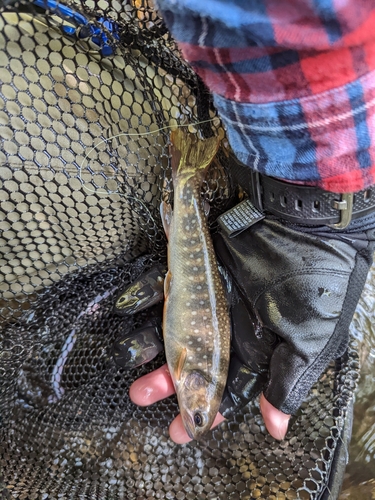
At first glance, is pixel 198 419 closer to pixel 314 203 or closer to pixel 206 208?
pixel 206 208

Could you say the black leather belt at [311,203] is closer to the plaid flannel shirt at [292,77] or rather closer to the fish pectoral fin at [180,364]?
the plaid flannel shirt at [292,77]

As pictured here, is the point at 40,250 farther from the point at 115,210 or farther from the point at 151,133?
the point at 151,133

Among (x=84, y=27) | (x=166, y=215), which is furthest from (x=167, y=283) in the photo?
(x=84, y=27)

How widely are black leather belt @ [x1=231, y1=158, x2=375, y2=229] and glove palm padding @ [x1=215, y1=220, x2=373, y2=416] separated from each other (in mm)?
59

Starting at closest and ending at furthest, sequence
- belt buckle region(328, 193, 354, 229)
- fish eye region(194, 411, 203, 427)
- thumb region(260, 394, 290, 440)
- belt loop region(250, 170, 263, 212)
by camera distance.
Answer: belt buckle region(328, 193, 354, 229) → belt loop region(250, 170, 263, 212) → thumb region(260, 394, 290, 440) → fish eye region(194, 411, 203, 427)

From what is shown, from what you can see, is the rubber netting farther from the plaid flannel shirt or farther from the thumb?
the plaid flannel shirt

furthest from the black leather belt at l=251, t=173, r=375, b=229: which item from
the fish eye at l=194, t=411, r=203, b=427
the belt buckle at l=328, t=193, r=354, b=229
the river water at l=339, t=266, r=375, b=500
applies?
the river water at l=339, t=266, r=375, b=500

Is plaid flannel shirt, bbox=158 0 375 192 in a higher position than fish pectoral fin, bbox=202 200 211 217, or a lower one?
higher

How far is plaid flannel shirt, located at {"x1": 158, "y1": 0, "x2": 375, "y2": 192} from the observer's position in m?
0.48

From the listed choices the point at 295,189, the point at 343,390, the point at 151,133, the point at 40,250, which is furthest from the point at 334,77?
the point at 343,390

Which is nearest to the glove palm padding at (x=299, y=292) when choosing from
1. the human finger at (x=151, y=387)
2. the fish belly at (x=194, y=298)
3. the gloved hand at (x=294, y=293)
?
the gloved hand at (x=294, y=293)

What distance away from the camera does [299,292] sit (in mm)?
929

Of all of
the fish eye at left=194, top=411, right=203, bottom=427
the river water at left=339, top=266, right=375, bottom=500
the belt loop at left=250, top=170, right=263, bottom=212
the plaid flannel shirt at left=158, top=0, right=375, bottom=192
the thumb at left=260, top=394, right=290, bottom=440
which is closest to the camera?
the plaid flannel shirt at left=158, top=0, right=375, bottom=192

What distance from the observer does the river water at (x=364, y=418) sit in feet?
4.71
